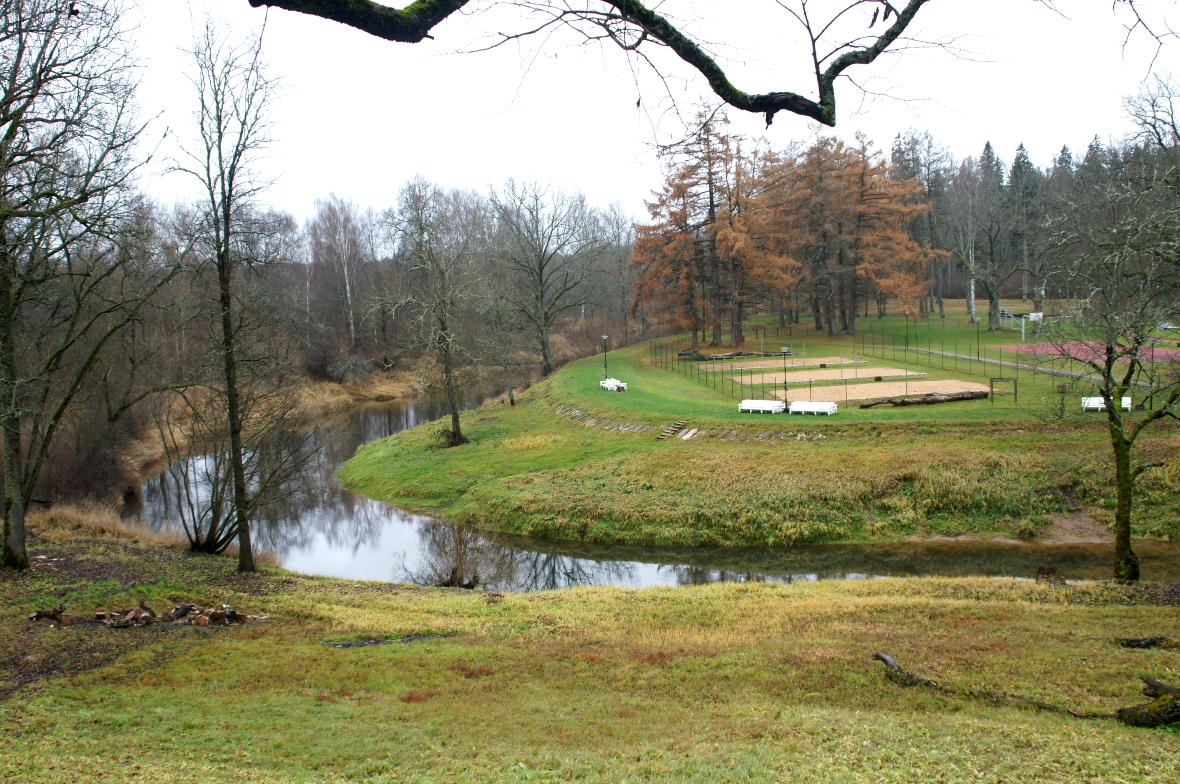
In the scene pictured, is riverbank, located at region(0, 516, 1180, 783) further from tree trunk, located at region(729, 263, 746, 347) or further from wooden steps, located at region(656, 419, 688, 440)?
tree trunk, located at region(729, 263, 746, 347)

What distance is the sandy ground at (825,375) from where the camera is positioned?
4097 cm

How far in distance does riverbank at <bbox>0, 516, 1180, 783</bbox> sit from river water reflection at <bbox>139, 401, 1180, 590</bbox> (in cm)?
530

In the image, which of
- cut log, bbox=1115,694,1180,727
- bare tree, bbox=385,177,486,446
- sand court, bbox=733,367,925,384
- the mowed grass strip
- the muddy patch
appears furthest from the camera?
sand court, bbox=733,367,925,384

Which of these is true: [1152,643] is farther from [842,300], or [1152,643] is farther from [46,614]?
[842,300]

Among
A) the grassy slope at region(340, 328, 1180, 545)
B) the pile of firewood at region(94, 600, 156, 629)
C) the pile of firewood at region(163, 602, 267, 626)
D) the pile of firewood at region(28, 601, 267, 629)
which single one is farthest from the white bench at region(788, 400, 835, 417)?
the pile of firewood at region(94, 600, 156, 629)

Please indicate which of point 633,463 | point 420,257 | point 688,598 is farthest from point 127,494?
point 688,598

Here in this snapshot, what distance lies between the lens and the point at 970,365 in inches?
1698

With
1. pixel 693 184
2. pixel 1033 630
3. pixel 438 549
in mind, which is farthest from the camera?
pixel 693 184

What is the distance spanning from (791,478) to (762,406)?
7.55m

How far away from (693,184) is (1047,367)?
2620 centimetres

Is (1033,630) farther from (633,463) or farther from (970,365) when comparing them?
(970,365)

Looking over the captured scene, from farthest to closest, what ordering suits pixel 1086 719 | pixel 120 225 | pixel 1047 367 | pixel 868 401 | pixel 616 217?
pixel 616 217 → pixel 1047 367 → pixel 868 401 → pixel 120 225 → pixel 1086 719

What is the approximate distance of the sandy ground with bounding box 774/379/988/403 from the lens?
3409 centimetres

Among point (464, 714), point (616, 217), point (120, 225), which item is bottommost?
point (464, 714)
